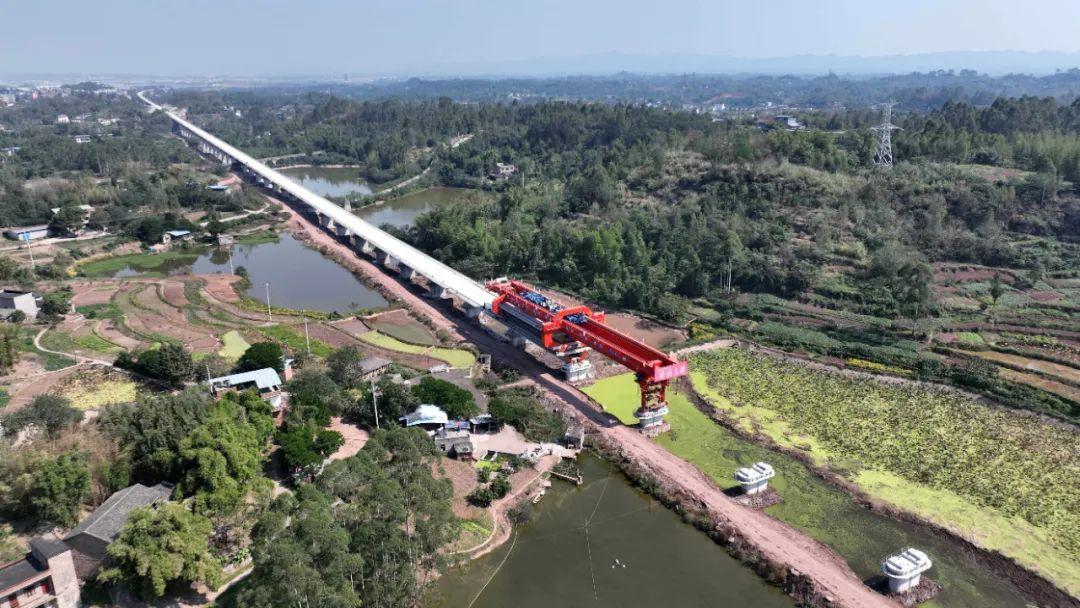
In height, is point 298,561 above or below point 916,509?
above

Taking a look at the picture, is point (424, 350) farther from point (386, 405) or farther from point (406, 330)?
point (386, 405)


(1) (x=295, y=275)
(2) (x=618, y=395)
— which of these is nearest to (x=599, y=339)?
(2) (x=618, y=395)

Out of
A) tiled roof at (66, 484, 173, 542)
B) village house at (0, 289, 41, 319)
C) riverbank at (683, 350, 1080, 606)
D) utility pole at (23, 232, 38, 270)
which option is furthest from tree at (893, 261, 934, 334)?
utility pole at (23, 232, 38, 270)

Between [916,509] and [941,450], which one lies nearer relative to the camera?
[916,509]

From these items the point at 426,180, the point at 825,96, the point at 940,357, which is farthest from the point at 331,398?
the point at 825,96

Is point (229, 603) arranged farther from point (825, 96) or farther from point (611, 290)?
point (825, 96)

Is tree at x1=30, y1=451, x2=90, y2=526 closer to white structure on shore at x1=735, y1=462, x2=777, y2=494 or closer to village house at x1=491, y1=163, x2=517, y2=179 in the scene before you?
white structure on shore at x1=735, y1=462, x2=777, y2=494

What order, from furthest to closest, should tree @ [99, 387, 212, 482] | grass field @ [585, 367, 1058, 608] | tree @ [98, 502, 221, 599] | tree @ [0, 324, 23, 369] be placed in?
tree @ [0, 324, 23, 369], tree @ [99, 387, 212, 482], grass field @ [585, 367, 1058, 608], tree @ [98, 502, 221, 599]

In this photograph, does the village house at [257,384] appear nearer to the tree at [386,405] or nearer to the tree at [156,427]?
the tree at [386,405]
